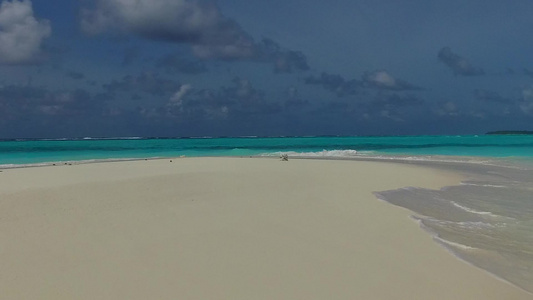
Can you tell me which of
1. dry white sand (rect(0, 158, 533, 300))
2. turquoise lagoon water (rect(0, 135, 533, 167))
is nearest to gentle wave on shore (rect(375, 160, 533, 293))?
dry white sand (rect(0, 158, 533, 300))

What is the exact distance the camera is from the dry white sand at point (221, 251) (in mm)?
4449

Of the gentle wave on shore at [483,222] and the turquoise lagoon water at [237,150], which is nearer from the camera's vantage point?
the gentle wave on shore at [483,222]

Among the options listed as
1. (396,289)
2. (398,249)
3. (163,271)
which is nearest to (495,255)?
(398,249)

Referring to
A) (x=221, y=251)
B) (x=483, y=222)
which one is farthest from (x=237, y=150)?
(x=221, y=251)

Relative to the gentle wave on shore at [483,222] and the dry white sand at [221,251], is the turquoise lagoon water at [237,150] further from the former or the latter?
the gentle wave on shore at [483,222]

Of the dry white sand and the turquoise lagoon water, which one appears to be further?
the turquoise lagoon water

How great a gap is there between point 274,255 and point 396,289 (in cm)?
165

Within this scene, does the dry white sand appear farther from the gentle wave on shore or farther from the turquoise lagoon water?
the turquoise lagoon water

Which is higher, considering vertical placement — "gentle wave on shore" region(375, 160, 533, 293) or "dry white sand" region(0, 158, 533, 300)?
"dry white sand" region(0, 158, 533, 300)

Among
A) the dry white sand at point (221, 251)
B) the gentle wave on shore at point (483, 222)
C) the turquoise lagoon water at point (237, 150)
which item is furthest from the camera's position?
the turquoise lagoon water at point (237, 150)

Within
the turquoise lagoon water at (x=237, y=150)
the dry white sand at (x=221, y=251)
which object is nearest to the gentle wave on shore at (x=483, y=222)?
the dry white sand at (x=221, y=251)

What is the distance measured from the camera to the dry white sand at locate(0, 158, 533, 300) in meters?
4.45

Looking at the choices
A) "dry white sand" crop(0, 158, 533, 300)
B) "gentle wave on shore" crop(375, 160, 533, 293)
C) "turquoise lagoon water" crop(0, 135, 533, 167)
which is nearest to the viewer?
"dry white sand" crop(0, 158, 533, 300)

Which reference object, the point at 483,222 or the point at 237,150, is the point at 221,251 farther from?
the point at 237,150
